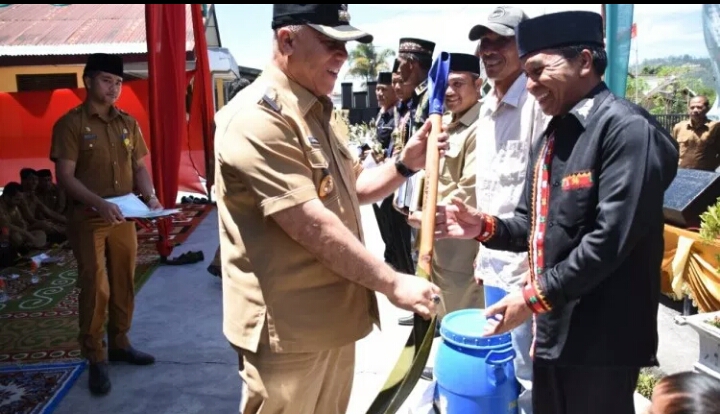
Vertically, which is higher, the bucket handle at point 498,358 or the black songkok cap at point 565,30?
the black songkok cap at point 565,30

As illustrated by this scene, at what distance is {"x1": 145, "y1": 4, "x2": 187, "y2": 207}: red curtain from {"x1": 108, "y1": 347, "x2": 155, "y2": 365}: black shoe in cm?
270

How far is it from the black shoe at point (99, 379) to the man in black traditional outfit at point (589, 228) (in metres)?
2.64

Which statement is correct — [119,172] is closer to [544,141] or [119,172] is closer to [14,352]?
[14,352]

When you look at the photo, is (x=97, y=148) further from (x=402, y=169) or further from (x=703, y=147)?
(x=703, y=147)

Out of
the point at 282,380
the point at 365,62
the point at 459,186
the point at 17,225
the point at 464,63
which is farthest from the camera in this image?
the point at 365,62

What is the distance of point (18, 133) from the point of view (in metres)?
8.91

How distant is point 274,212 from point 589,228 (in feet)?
3.18

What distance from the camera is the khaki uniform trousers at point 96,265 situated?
11.5 feet

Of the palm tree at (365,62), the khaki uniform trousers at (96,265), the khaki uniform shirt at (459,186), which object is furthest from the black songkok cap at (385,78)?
the palm tree at (365,62)

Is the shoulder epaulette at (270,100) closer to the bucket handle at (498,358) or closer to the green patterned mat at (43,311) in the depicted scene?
the bucket handle at (498,358)

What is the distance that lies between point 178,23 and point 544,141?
17.5 feet

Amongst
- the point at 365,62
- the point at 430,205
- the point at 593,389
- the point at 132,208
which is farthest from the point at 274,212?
the point at 365,62

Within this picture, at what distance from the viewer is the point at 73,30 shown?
45.8ft

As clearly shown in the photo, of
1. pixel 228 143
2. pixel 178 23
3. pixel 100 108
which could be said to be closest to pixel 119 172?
pixel 100 108
